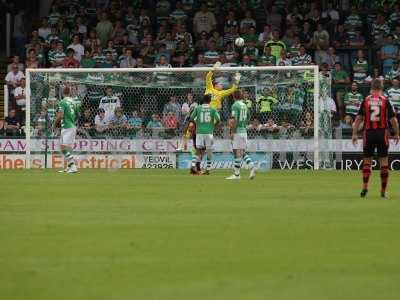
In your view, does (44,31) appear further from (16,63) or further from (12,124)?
(12,124)

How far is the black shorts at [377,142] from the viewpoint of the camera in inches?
784

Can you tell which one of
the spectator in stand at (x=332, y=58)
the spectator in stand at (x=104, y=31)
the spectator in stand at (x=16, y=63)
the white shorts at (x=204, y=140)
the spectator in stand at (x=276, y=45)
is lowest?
the white shorts at (x=204, y=140)

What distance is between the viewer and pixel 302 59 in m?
36.4

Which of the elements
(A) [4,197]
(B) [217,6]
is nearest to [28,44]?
(B) [217,6]

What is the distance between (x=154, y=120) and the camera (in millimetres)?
34656

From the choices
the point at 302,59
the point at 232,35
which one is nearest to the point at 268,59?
the point at 302,59

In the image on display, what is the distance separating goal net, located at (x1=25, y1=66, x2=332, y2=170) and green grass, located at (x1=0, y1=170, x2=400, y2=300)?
12.0m

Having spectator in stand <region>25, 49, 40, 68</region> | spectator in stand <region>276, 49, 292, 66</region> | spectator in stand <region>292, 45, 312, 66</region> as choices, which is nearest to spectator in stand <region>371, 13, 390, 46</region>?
spectator in stand <region>292, 45, 312, 66</region>

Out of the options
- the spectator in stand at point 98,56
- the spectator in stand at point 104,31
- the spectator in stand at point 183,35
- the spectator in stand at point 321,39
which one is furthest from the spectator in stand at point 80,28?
the spectator in stand at point 321,39

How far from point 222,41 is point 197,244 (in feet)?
85.5

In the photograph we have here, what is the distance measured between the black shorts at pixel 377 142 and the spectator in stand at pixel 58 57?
19.5 m

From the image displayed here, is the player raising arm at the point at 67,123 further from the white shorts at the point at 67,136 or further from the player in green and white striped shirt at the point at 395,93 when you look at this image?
the player in green and white striped shirt at the point at 395,93

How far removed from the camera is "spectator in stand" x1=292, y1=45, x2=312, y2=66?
119 feet

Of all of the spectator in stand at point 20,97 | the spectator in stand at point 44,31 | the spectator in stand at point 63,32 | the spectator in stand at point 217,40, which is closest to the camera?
the spectator in stand at point 20,97
